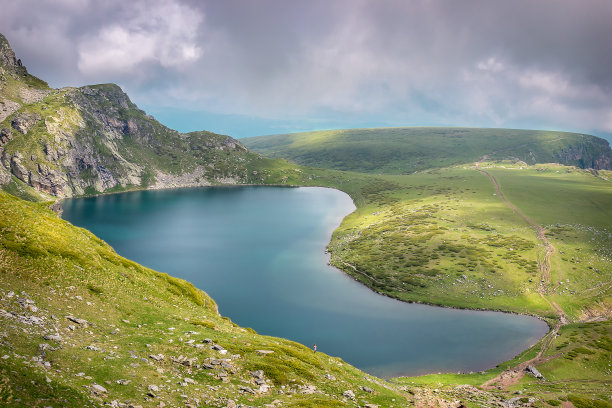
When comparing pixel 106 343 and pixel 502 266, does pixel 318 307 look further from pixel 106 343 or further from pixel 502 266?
pixel 106 343

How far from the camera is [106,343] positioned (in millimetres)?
25922

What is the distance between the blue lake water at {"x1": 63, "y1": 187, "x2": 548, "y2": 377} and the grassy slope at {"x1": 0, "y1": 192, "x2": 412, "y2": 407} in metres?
32.5

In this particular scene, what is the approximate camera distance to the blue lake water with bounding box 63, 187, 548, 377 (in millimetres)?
68812

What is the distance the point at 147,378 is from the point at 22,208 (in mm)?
32329

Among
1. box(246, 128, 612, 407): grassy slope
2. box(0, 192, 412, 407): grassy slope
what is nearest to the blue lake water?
box(246, 128, 612, 407): grassy slope

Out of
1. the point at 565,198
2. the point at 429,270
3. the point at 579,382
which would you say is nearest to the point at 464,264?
the point at 429,270

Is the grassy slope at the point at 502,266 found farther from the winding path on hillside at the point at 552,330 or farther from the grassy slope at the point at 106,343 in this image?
the grassy slope at the point at 106,343

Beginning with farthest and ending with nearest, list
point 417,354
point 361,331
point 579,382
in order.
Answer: point 361,331 → point 417,354 → point 579,382

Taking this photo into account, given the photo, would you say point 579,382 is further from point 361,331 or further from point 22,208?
point 22,208

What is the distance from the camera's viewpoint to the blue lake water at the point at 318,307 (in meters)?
68.8

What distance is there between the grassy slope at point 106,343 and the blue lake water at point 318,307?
32.5 m

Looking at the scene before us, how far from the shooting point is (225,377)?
26562 mm

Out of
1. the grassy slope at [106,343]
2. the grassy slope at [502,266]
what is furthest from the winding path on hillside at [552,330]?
the grassy slope at [106,343]

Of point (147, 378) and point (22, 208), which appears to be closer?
point (147, 378)
